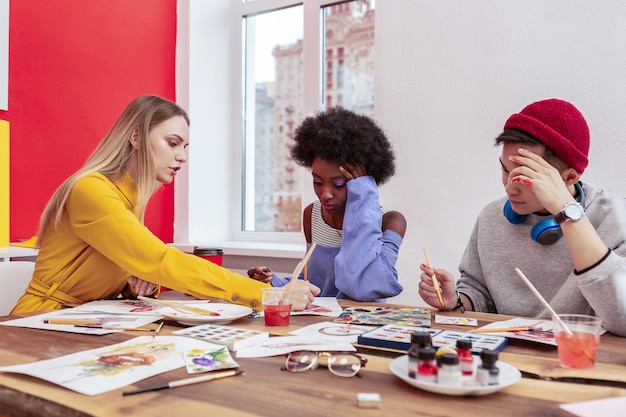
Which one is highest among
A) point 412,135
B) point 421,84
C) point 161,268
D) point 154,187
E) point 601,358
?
point 421,84

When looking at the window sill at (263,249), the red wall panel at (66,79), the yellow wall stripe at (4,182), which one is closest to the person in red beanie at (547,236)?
the window sill at (263,249)

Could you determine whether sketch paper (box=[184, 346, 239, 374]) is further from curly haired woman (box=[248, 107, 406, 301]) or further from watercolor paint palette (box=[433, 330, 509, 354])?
curly haired woman (box=[248, 107, 406, 301])

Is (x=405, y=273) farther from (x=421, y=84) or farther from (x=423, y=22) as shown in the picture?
(x=423, y=22)

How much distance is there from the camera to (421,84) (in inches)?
92.2

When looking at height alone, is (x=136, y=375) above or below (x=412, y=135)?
below

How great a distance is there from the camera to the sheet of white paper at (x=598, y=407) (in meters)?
0.66

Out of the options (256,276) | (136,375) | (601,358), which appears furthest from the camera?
(256,276)

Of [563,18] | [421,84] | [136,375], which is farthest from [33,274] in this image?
[563,18]

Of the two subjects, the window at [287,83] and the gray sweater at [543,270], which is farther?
the window at [287,83]

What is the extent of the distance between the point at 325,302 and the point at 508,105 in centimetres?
119

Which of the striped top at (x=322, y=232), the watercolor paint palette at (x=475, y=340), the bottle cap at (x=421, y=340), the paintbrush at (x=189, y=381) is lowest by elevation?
the paintbrush at (x=189, y=381)

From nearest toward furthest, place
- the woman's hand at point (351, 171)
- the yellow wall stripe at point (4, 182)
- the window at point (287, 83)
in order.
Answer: the woman's hand at point (351, 171) → the yellow wall stripe at point (4, 182) → the window at point (287, 83)

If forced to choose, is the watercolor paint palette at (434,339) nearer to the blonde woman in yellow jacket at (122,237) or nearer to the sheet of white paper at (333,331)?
the sheet of white paper at (333,331)

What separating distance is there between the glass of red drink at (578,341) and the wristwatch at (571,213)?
1.26 ft
